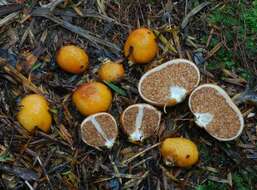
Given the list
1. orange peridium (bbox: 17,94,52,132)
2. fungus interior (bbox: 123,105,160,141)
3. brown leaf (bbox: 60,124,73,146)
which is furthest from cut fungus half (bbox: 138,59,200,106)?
orange peridium (bbox: 17,94,52,132)

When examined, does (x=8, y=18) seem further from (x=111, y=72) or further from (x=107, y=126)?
(x=107, y=126)

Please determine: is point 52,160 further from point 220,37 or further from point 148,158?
point 220,37

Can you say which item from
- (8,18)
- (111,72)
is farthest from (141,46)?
(8,18)

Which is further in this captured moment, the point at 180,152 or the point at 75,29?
the point at 75,29

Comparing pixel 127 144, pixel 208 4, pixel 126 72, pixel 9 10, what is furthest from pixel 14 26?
pixel 208 4

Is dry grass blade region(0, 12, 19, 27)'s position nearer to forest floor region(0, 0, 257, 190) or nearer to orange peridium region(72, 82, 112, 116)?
forest floor region(0, 0, 257, 190)

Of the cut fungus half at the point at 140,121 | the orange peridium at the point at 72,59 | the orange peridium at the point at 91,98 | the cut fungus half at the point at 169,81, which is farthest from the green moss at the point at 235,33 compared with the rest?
the orange peridium at the point at 72,59
